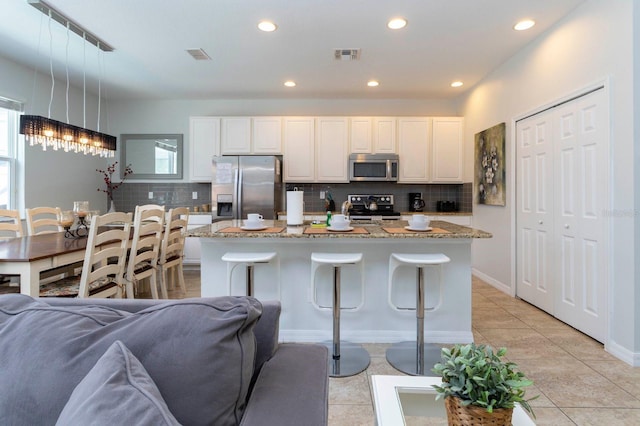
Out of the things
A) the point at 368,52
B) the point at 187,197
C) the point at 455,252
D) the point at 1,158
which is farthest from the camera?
the point at 187,197

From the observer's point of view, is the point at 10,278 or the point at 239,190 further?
the point at 239,190

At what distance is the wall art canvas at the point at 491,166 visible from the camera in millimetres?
3869

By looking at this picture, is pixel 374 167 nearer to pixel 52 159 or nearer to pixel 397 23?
pixel 397 23

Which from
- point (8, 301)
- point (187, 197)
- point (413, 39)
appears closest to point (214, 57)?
point (413, 39)

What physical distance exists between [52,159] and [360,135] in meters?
4.21

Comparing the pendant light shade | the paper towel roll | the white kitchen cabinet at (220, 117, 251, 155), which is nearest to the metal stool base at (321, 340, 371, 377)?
the paper towel roll

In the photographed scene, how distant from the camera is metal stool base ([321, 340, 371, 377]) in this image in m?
2.13

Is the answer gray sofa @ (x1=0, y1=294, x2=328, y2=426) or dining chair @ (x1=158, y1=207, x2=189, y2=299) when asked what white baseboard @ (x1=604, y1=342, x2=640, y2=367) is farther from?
dining chair @ (x1=158, y1=207, x2=189, y2=299)

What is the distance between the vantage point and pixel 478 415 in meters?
0.79

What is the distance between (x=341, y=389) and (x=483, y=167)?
350cm

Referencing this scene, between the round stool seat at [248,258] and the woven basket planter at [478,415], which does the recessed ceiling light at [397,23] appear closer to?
the round stool seat at [248,258]

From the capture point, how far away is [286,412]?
28.5 inches

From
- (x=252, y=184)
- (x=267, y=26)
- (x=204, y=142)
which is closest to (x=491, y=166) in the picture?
(x=267, y=26)

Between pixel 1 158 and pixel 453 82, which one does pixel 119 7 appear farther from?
pixel 453 82
